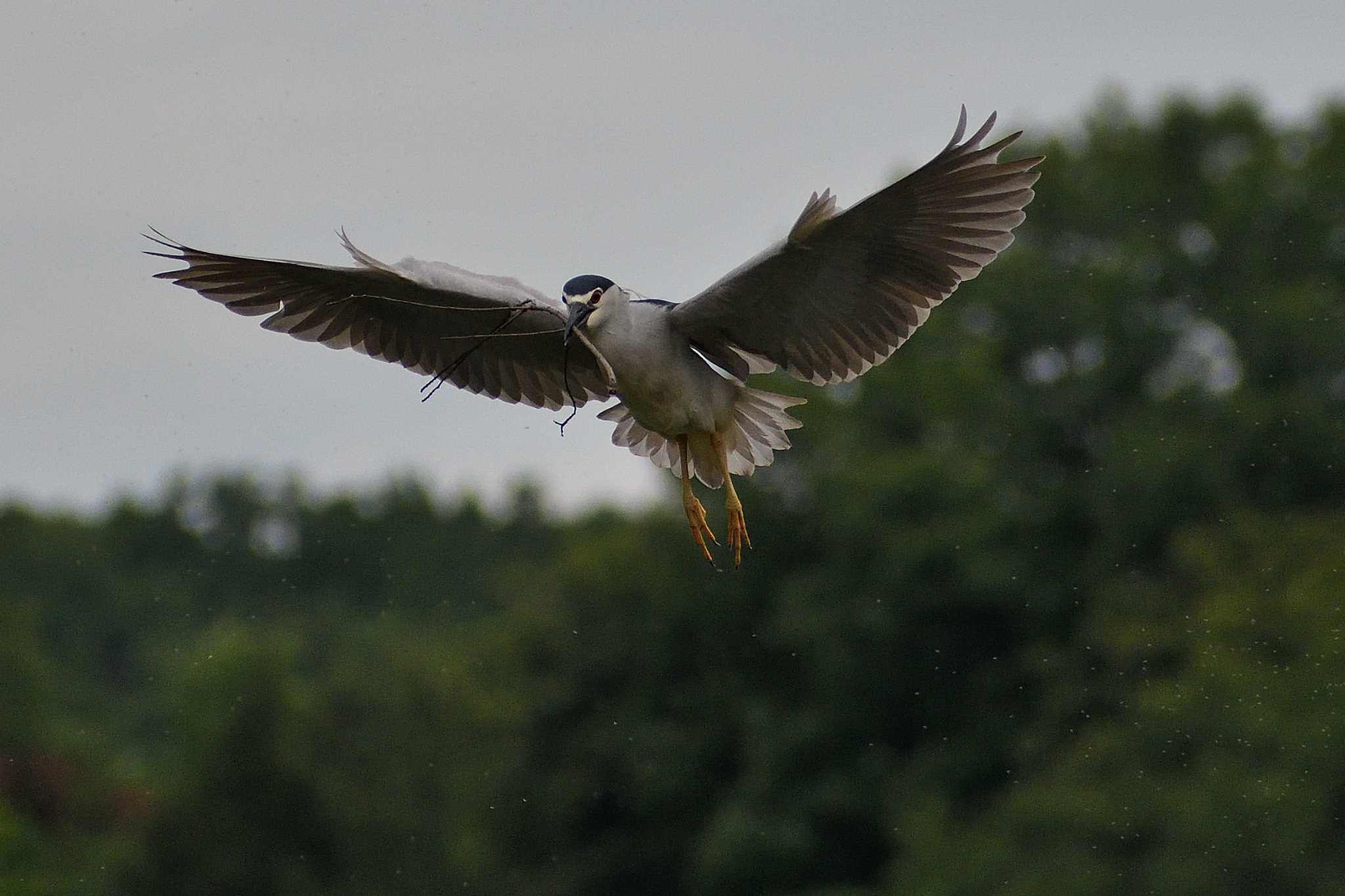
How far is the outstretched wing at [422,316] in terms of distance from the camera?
32.6ft

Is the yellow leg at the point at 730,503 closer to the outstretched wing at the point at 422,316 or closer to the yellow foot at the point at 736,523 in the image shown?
the yellow foot at the point at 736,523

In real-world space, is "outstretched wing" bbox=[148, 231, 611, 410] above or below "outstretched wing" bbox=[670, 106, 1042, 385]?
above

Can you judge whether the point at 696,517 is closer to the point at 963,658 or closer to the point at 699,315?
the point at 699,315

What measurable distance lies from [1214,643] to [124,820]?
27.0 meters

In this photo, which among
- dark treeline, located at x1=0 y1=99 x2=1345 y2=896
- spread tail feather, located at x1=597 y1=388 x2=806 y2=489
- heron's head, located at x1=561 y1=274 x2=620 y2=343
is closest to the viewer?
heron's head, located at x1=561 y1=274 x2=620 y2=343

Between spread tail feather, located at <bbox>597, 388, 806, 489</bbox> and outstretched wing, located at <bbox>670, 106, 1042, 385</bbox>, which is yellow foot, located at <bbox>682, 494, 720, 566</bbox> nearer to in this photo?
spread tail feather, located at <bbox>597, 388, 806, 489</bbox>

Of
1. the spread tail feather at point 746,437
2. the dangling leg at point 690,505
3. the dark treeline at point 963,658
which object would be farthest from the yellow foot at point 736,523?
the dark treeline at point 963,658

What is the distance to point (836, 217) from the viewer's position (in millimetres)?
9305

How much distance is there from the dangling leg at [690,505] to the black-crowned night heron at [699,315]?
1 centimetres

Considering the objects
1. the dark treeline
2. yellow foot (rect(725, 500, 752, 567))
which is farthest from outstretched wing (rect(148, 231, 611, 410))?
the dark treeline

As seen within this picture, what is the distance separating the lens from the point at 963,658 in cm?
3994

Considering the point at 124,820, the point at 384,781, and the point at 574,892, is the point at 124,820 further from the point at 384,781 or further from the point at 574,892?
the point at 574,892

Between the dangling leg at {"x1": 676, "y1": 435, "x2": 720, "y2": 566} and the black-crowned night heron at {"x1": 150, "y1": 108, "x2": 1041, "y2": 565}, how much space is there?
15mm

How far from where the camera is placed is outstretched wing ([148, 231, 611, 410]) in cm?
995
